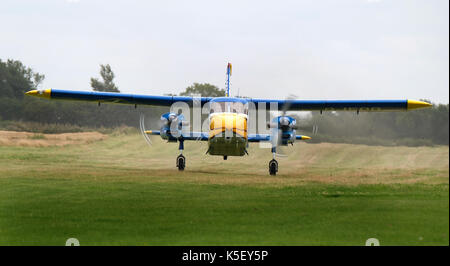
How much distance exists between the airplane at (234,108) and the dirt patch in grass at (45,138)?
1511 mm

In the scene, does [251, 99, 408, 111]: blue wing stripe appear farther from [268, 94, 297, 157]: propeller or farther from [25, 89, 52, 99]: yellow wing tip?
[25, 89, 52, 99]: yellow wing tip

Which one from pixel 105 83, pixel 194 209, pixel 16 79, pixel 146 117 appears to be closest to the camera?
pixel 194 209

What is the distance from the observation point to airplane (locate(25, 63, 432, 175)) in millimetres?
18859

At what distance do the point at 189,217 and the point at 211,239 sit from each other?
1723 millimetres

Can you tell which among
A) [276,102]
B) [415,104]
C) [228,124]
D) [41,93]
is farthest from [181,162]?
[415,104]

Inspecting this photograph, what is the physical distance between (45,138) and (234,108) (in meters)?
6.90

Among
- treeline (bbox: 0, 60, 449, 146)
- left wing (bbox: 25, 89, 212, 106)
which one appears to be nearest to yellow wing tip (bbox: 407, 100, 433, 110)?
treeline (bbox: 0, 60, 449, 146)

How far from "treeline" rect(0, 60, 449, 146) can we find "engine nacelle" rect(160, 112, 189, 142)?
0.94 m

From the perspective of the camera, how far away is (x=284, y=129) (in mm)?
22438

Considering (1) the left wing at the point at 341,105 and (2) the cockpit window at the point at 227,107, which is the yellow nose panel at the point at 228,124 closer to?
(2) the cockpit window at the point at 227,107

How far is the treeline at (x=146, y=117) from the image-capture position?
1594 cm

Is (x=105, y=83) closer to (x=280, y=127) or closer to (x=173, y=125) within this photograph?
(x=173, y=125)

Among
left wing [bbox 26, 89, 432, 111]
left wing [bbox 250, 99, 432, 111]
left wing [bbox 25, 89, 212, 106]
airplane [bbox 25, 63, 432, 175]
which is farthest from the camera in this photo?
left wing [bbox 250, 99, 432, 111]
